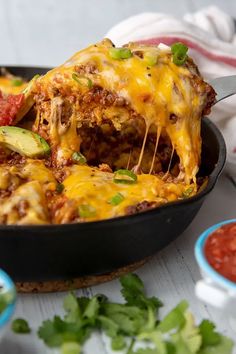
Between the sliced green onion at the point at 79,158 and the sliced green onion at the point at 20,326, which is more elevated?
the sliced green onion at the point at 79,158

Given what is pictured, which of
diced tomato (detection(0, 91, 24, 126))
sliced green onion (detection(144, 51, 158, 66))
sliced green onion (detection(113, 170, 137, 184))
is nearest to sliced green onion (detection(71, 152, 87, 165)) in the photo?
sliced green onion (detection(113, 170, 137, 184))

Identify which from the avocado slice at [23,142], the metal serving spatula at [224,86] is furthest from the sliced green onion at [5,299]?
Answer: the metal serving spatula at [224,86]

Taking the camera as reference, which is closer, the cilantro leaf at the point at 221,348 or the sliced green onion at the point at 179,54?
the cilantro leaf at the point at 221,348

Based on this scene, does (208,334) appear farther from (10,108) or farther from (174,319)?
(10,108)

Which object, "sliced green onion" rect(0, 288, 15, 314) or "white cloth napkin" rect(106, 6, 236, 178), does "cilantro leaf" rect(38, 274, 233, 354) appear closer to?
"sliced green onion" rect(0, 288, 15, 314)

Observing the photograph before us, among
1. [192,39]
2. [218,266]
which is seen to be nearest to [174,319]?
[218,266]

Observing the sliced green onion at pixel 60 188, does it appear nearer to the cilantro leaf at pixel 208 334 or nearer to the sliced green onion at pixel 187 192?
the sliced green onion at pixel 187 192

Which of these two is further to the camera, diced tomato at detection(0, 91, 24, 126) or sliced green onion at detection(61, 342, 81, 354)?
diced tomato at detection(0, 91, 24, 126)
